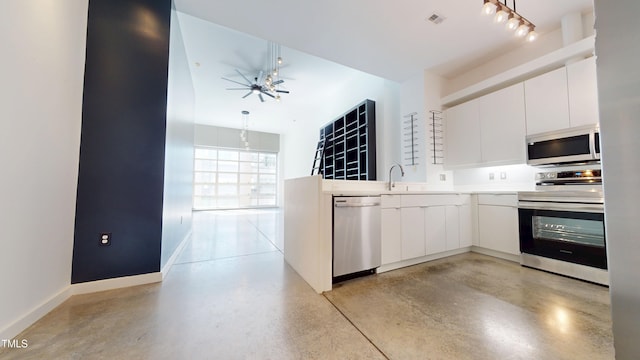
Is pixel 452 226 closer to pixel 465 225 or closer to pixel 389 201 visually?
pixel 465 225

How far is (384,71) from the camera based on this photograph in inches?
154

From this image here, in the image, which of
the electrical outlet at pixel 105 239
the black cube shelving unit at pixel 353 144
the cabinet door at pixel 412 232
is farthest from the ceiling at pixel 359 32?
the electrical outlet at pixel 105 239

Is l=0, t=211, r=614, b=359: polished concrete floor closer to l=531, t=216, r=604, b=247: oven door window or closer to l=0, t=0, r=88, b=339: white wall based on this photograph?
l=0, t=0, r=88, b=339: white wall

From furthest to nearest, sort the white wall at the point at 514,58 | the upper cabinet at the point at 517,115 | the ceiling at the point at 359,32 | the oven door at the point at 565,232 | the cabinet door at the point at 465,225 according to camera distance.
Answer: the cabinet door at the point at 465,225 → the white wall at the point at 514,58 → the ceiling at the point at 359,32 → the upper cabinet at the point at 517,115 → the oven door at the point at 565,232

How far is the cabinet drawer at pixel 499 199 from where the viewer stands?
9.52ft

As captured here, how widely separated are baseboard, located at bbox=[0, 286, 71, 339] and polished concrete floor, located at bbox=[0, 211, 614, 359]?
55 mm

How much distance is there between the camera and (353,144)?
556cm

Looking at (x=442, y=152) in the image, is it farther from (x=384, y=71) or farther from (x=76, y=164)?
(x=76, y=164)

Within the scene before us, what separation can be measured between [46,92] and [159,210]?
122cm

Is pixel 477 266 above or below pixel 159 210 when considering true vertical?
below

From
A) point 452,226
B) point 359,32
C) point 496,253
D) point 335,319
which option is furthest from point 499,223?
point 359,32

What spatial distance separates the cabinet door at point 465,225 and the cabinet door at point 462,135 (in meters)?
0.72

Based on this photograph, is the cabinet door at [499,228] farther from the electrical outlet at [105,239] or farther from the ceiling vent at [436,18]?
the electrical outlet at [105,239]


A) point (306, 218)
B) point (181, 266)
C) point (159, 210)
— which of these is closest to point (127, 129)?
point (159, 210)
